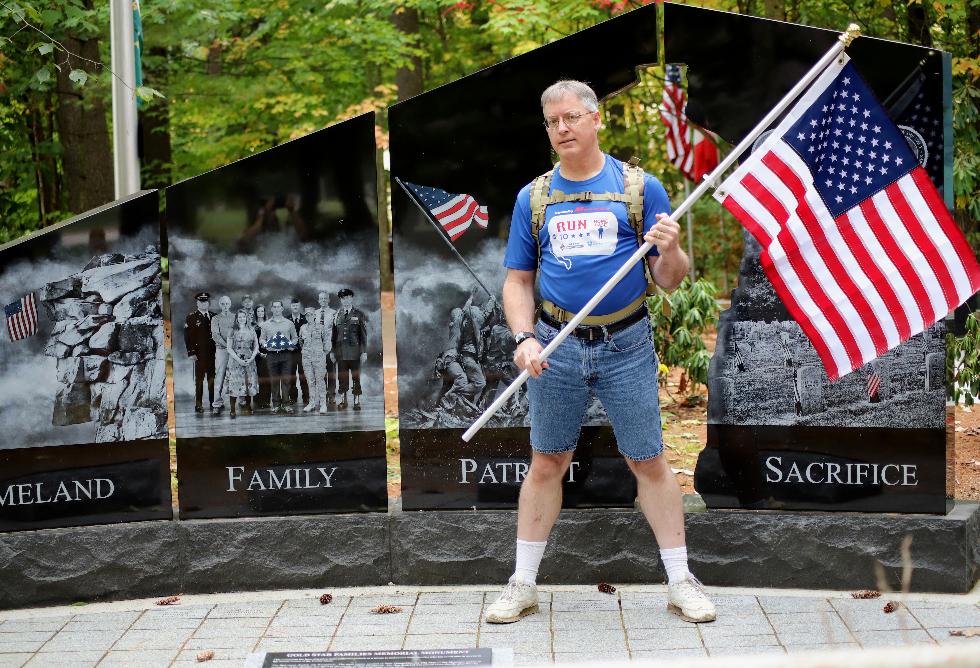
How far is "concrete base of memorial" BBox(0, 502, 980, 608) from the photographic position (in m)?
5.23

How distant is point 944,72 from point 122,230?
368 centimetres

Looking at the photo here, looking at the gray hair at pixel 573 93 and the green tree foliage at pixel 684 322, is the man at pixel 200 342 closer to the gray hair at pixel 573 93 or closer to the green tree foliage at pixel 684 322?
the gray hair at pixel 573 93

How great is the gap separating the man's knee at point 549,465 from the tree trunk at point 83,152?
967 centimetres

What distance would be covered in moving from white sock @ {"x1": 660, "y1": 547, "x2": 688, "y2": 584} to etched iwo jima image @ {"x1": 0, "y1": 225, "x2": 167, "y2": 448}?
2.39 meters

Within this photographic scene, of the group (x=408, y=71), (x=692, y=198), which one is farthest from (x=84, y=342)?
(x=408, y=71)

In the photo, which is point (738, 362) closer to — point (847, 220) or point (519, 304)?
point (847, 220)

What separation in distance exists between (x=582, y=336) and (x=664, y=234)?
0.62m

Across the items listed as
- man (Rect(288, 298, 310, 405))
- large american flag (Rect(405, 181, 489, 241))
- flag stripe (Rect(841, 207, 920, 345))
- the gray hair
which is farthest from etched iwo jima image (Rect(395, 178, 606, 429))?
flag stripe (Rect(841, 207, 920, 345))

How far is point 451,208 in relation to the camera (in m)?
5.47

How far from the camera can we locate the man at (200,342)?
5.47 metres

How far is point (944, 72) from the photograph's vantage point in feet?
16.8

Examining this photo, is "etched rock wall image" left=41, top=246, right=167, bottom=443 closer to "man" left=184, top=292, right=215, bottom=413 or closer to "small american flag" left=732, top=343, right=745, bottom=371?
"man" left=184, top=292, right=215, bottom=413

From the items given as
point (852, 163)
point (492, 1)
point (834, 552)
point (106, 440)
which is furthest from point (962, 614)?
point (492, 1)

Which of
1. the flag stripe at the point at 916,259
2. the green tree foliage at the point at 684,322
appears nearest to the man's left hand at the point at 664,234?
the flag stripe at the point at 916,259
